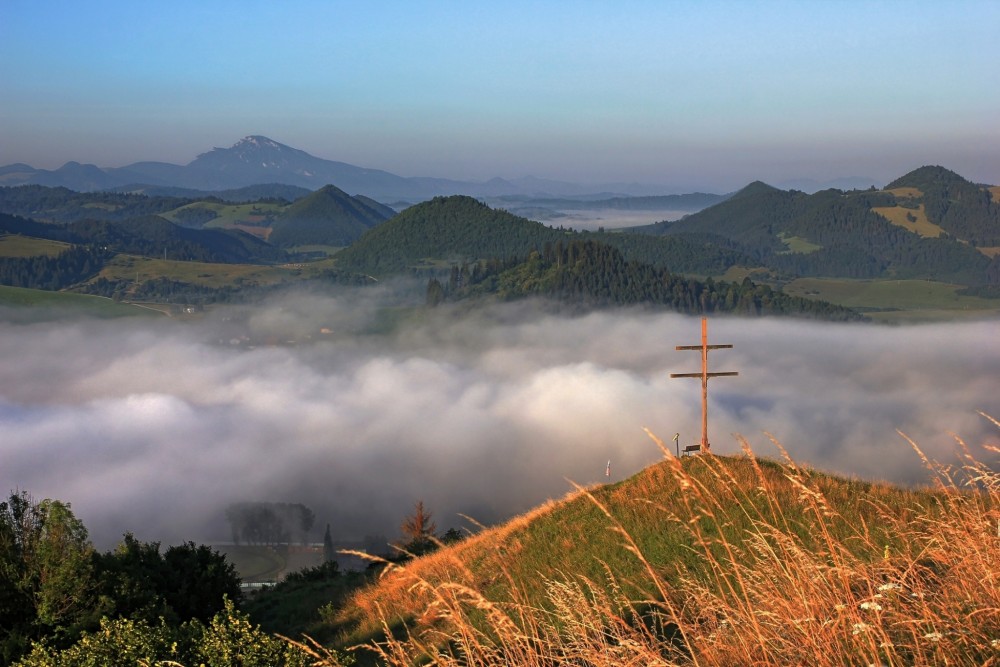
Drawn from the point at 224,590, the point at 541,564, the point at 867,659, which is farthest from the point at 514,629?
the point at 224,590

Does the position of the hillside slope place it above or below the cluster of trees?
above

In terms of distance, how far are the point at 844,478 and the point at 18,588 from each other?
25.3m

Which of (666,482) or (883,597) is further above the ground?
(883,597)

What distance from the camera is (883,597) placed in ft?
17.6

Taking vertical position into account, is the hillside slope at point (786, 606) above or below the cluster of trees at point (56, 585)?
above

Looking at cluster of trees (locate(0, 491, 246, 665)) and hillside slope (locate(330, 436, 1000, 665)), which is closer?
hillside slope (locate(330, 436, 1000, 665))

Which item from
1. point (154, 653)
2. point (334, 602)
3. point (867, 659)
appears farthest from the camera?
point (334, 602)

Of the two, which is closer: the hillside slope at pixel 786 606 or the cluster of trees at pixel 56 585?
the hillside slope at pixel 786 606

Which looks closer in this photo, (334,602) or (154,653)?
(154,653)

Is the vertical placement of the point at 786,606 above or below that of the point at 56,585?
above

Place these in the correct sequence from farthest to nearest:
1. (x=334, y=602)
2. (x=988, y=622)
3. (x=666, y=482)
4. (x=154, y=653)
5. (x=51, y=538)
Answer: (x=334, y=602) < (x=666, y=482) < (x=51, y=538) < (x=154, y=653) < (x=988, y=622)

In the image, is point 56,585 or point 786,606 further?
point 56,585

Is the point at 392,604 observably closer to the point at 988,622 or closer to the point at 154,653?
the point at 154,653

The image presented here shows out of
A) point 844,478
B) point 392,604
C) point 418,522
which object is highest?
point 844,478
